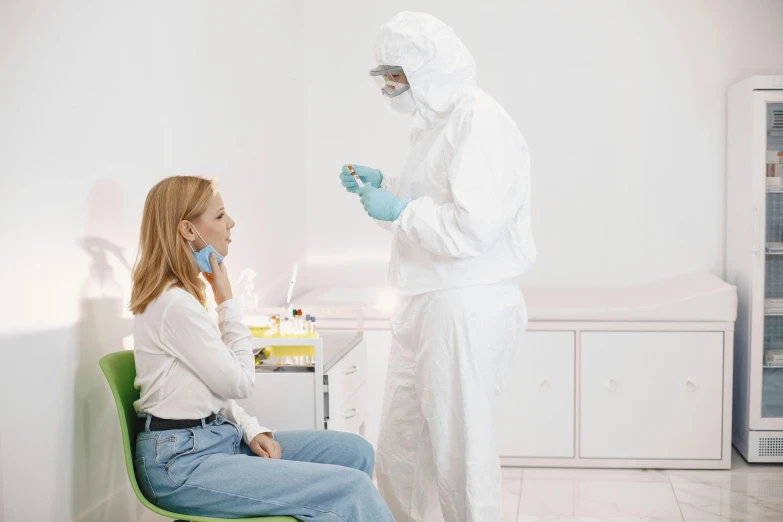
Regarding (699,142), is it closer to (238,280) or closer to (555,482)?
(555,482)

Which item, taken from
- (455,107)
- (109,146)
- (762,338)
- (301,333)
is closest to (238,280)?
(301,333)

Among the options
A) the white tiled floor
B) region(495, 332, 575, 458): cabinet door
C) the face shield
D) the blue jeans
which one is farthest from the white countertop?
the blue jeans

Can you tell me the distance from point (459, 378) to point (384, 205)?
51cm

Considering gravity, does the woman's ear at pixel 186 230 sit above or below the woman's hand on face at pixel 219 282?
above

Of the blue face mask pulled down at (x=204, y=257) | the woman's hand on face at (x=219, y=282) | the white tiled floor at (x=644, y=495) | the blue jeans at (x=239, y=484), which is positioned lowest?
the white tiled floor at (x=644, y=495)

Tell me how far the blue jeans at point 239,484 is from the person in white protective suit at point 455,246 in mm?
510

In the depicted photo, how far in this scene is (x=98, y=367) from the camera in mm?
2029

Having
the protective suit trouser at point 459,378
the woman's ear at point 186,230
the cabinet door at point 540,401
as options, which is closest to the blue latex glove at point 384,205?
the protective suit trouser at point 459,378

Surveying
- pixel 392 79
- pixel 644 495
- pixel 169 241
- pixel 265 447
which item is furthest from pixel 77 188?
pixel 644 495

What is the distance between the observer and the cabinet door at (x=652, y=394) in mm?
3393

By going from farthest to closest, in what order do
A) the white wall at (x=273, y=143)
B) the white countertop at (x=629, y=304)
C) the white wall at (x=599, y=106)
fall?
the white wall at (x=599, y=106), the white countertop at (x=629, y=304), the white wall at (x=273, y=143)

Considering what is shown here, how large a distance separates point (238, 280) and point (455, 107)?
1.10m

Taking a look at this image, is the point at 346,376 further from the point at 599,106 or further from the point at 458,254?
the point at 599,106

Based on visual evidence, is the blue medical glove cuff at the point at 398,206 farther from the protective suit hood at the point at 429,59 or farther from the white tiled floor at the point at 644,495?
the white tiled floor at the point at 644,495
